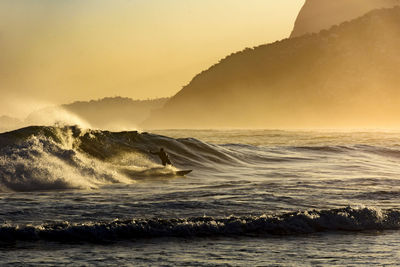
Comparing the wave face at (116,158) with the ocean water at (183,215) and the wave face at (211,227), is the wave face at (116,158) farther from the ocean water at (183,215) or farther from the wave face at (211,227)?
the wave face at (211,227)

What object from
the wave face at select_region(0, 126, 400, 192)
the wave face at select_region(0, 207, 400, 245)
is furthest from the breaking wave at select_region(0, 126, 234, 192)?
the wave face at select_region(0, 207, 400, 245)

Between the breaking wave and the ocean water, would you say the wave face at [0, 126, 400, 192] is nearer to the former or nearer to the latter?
the breaking wave

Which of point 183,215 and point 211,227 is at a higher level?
point 183,215

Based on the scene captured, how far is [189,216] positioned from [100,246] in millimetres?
3140

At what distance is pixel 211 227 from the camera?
1326cm

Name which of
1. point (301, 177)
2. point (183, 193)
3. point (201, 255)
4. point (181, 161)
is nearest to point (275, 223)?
point (201, 255)

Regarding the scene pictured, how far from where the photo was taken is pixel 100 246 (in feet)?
38.7

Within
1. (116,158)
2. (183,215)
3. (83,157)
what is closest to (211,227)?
(183,215)

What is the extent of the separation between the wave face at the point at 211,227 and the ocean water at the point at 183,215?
0.08 feet

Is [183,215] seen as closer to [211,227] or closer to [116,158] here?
[211,227]

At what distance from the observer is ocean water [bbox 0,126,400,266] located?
11.2m

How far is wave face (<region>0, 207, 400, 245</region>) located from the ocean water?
0.08ft

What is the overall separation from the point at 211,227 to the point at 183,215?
1454 mm

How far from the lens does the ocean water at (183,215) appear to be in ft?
36.8
